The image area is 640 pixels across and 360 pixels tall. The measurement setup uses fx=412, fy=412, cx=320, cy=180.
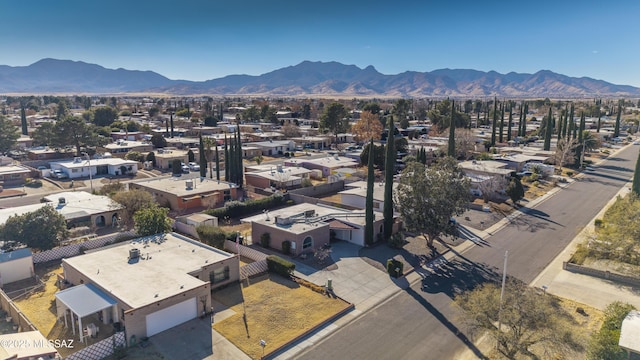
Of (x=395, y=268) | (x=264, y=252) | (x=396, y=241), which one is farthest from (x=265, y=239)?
(x=395, y=268)

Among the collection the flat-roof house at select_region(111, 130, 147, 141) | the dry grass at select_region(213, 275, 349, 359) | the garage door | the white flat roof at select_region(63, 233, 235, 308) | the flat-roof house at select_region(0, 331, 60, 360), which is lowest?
the dry grass at select_region(213, 275, 349, 359)

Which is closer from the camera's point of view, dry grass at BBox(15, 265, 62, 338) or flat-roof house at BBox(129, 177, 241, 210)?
dry grass at BBox(15, 265, 62, 338)

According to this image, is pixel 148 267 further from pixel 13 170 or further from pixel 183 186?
pixel 13 170

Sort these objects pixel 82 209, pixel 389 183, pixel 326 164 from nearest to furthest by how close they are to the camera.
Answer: pixel 389 183, pixel 82 209, pixel 326 164

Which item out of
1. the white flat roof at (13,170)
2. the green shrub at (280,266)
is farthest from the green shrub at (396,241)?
the white flat roof at (13,170)

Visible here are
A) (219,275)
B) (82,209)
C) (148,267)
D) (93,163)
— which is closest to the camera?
(148,267)

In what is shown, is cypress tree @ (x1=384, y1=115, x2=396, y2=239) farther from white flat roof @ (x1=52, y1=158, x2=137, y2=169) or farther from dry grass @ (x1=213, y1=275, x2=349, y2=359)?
white flat roof @ (x1=52, y1=158, x2=137, y2=169)

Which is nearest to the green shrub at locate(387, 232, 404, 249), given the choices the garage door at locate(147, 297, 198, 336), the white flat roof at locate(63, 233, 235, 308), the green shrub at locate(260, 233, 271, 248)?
the green shrub at locate(260, 233, 271, 248)

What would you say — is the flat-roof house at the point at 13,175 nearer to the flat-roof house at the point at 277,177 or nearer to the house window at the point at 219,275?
the flat-roof house at the point at 277,177
